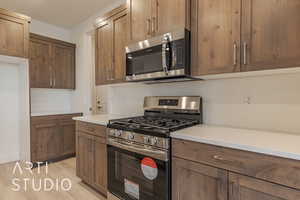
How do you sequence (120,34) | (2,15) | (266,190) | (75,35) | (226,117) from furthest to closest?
(75,35) < (2,15) < (120,34) < (226,117) < (266,190)

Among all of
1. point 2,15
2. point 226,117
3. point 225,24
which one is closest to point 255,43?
point 225,24

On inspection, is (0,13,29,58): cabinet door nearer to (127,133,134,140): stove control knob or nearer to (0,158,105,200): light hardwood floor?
(0,158,105,200): light hardwood floor

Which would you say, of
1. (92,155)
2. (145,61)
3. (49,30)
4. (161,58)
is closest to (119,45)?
(145,61)

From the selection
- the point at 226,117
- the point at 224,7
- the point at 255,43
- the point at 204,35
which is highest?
the point at 224,7

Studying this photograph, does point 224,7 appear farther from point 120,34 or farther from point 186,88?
point 120,34

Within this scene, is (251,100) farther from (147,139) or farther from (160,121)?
(147,139)

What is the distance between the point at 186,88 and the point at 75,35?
301cm

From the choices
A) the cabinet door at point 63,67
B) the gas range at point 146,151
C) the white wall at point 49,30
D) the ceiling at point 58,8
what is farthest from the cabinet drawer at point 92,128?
the white wall at point 49,30

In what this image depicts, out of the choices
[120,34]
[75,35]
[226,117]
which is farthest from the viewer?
[75,35]

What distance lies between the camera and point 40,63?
10.6 feet

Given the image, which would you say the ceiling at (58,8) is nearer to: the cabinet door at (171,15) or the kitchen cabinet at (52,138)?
the cabinet door at (171,15)

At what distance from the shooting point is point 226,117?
1700 mm

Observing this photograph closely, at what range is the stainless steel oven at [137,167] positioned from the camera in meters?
1.42

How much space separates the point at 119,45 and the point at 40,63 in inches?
75.2
